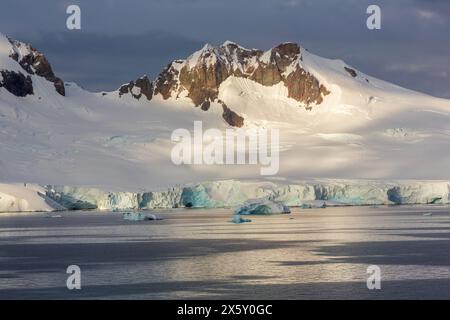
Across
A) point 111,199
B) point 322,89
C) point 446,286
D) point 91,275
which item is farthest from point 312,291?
point 322,89

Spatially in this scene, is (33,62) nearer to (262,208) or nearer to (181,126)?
(181,126)

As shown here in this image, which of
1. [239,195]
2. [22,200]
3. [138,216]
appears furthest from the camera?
[239,195]

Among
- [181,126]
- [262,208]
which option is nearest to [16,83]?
[181,126]

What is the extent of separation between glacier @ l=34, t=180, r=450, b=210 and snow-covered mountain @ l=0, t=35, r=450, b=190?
9.54 m

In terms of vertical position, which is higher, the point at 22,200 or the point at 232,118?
the point at 232,118

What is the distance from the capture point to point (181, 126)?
188 metres

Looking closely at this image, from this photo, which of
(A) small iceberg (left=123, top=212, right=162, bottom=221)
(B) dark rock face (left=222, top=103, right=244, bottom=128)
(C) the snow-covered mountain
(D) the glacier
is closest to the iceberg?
(D) the glacier

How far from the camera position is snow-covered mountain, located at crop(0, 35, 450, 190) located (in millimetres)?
150125

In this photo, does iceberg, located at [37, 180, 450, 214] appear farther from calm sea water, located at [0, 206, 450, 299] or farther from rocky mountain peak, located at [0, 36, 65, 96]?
calm sea water, located at [0, 206, 450, 299]

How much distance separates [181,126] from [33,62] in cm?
3227

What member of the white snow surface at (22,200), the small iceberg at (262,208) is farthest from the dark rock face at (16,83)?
the small iceberg at (262,208)

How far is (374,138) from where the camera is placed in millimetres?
181125

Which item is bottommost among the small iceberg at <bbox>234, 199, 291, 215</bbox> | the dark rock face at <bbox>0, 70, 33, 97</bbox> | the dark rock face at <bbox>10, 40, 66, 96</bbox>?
the small iceberg at <bbox>234, 199, 291, 215</bbox>
